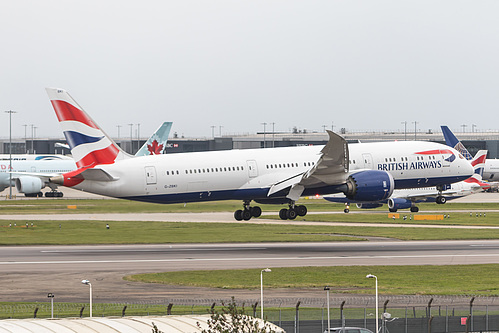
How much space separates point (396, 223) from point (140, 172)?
40.3 meters

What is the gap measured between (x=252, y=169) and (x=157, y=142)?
85614mm

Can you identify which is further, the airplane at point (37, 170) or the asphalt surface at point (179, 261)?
the airplane at point (37, 170)

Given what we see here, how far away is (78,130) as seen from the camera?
6225 centimetres

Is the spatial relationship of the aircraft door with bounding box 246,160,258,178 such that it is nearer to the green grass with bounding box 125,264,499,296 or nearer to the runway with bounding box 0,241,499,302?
the runway with bounding box 0,241,499,302

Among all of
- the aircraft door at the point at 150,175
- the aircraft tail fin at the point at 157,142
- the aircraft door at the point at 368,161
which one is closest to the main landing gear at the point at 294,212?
the aircraft door at the point at 368,161

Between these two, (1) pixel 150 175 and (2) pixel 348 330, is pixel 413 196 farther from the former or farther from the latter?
(2) pixel 348 330

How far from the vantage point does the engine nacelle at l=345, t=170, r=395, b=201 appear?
6544cm

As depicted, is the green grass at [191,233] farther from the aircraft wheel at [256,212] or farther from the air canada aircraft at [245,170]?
the air canada aircraft at [245,170]

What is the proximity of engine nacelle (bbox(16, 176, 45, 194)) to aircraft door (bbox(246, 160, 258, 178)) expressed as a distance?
75100mm

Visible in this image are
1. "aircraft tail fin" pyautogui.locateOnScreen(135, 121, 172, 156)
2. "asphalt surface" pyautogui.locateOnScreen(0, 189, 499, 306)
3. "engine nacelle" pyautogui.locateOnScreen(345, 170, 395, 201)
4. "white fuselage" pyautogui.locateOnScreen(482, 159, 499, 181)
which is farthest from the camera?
"white fuselage" pyautogui.locateOnScreen(482, 159, 499, 181)

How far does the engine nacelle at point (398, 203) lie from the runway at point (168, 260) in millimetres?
32959

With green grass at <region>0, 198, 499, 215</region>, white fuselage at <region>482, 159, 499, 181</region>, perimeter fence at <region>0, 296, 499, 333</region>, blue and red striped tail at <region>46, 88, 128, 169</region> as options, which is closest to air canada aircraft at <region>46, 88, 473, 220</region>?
blue and red striped tail at <region>46, 88, 128, 169</region>

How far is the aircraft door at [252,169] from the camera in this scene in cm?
6738

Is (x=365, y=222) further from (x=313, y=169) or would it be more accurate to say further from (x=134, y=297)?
(x=134, y=297)
